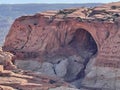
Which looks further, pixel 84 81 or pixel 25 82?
pixel 84 81

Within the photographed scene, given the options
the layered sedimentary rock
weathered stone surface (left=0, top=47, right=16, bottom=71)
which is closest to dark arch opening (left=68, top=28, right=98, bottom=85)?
the layered sedimentary rock

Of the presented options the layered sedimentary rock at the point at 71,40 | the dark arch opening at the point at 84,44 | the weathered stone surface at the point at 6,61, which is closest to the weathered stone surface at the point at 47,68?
the layered sedimentary rock at the point at 71,40

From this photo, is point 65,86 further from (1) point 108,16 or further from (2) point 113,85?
(1) point 108,16

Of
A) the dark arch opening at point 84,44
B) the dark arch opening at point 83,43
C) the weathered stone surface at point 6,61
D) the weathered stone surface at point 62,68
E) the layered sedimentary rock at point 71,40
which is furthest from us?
the dark arch opening at point 83,43

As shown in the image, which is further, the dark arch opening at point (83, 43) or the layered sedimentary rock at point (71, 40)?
the dark arch opening at point (83, 43)

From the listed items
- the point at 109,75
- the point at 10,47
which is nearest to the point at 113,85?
the point at 109,75

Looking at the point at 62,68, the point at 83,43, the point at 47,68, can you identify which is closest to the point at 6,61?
the point at 47,68

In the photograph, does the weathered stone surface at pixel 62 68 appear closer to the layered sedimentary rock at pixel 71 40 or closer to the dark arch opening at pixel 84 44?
the layered sedimentary rock at pixel 71 40

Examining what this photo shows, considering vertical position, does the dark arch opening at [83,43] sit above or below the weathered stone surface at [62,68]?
above
